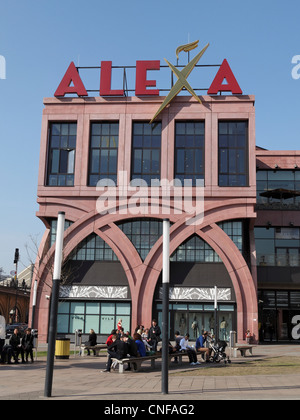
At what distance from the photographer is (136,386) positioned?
1445 cm

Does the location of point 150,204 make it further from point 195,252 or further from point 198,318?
point 198,318

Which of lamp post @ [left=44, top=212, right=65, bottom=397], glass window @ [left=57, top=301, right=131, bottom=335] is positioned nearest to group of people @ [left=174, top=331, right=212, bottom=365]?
lamp post @ [left=44, top=212, right=65, bottom=397]

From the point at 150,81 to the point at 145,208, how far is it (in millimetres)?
10514

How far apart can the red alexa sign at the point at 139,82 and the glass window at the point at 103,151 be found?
2.84 m

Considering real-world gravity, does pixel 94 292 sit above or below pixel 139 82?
below

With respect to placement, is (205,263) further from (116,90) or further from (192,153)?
(116,90)

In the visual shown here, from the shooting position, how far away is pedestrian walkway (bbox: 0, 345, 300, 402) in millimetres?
12039

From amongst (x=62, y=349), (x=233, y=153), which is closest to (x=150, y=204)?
(x=233, y=153)

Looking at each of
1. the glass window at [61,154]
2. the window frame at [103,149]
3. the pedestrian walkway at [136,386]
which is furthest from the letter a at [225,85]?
the pedestrian walkway at [136,386]

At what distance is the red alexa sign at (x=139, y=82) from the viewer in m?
40.7

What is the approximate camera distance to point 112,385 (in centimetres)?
1473

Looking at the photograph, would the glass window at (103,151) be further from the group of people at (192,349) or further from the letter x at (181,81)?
the group of people at (192,349)

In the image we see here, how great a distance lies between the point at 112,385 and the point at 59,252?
14.8 feet
